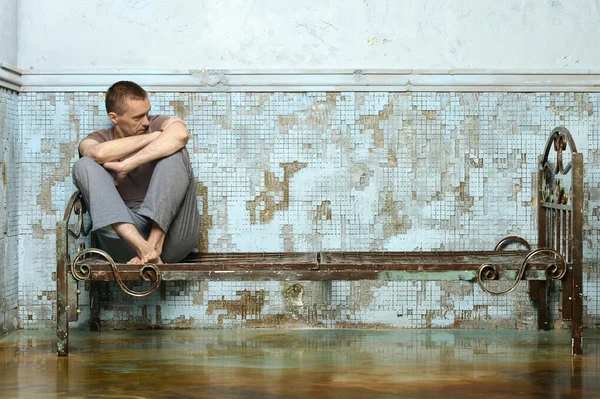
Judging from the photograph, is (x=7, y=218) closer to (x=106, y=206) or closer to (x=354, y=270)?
(x=106, y=206)

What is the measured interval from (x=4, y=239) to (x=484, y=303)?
2424mm

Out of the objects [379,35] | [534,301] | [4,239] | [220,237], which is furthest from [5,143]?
[534,301]

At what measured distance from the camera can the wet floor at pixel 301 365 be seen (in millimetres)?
2646

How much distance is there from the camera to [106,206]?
3.17 metres

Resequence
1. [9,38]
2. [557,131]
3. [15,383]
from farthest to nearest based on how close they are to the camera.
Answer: [9,38]
[557,131]
[15,383]

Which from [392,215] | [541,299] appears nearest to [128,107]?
[392,215]

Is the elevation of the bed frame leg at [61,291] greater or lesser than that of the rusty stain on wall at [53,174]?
lesser

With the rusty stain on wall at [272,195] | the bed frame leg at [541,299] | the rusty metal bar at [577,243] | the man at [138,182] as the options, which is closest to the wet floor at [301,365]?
the bed frame leg at [541,299]

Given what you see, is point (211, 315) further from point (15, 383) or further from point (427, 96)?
point (427, 96)

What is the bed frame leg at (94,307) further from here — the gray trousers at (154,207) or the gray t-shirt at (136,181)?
the gray t-shirt at (136,181)

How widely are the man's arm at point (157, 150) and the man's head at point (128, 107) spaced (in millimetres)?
191

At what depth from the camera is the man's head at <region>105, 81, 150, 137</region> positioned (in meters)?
3.49

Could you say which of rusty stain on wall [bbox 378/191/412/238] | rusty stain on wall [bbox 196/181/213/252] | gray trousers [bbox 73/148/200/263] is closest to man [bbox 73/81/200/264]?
gray trousers [bbox 73/148/200/263]

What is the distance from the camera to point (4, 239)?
3.65 m
